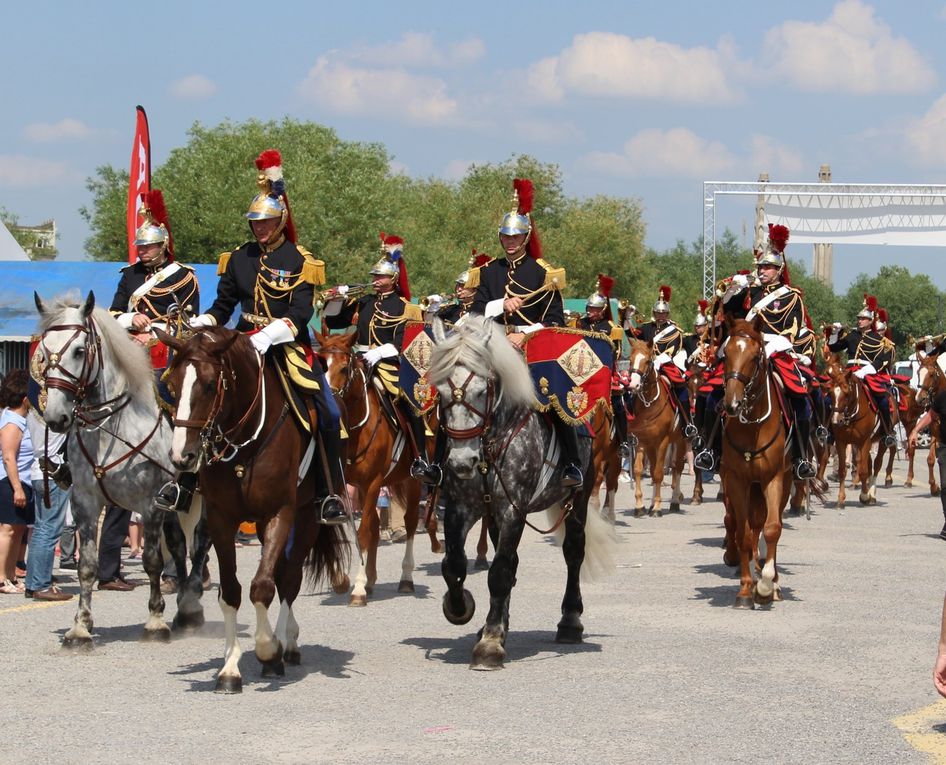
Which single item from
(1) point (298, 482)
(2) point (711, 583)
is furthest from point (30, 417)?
(2) point (711, 583)

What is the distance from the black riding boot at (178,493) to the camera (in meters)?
10.5

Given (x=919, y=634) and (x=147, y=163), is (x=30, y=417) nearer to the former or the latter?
(x=919, y=634)

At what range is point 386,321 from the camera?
16406mm

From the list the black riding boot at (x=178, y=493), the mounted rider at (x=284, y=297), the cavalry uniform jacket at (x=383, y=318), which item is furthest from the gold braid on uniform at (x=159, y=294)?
the cavalry uniform jacket at (x=383, y=318)

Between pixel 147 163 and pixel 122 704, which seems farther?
pixel 147 163

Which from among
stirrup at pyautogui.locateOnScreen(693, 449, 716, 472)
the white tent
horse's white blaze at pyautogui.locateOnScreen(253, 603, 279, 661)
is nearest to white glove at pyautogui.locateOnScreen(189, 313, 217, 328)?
horse's white blaze at pyautogui.locateOnScreen(253, 603, 279, 661)

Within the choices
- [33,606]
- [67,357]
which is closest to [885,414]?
[33,606]

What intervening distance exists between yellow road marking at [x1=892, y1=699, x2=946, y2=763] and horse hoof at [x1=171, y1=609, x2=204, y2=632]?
585cm

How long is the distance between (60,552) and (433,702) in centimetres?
923

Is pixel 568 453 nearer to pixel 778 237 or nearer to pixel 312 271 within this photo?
pixel 312 271

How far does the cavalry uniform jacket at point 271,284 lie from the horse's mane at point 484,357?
104 cm

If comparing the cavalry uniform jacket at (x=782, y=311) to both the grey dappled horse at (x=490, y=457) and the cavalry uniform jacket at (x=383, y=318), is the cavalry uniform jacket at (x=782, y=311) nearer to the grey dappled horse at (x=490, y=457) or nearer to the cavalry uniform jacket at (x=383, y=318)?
the cavalry uniform jacket at (x=383, y=318)

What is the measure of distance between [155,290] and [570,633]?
4741mm

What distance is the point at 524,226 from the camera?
12.1m
